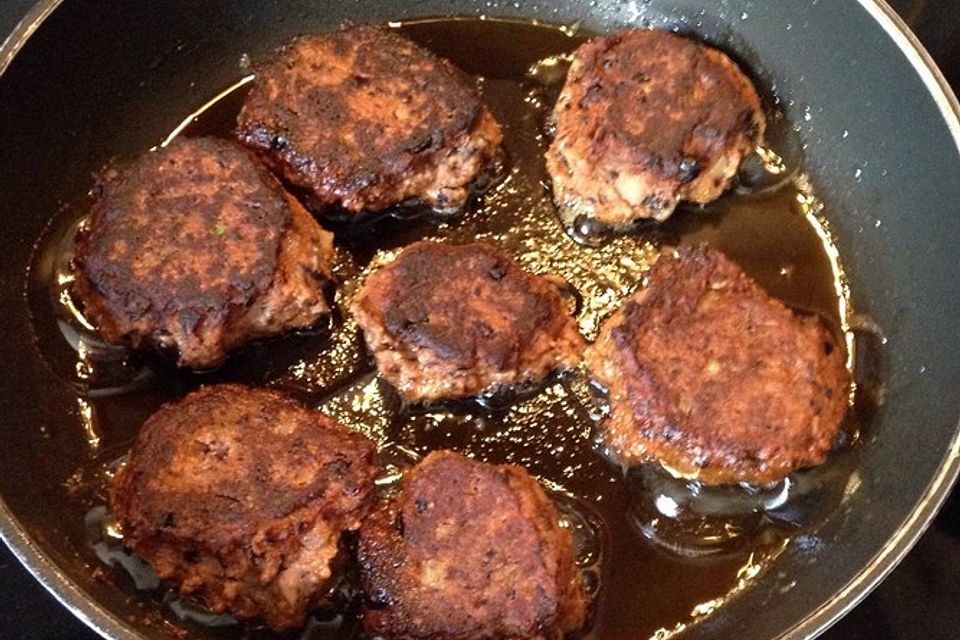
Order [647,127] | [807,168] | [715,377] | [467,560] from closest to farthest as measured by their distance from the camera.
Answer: [467,560]
[715,377]
[647,127]
[807,168]

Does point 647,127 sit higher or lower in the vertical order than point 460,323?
higher

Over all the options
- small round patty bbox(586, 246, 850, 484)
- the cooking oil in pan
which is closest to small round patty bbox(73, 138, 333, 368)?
the cooking oil in pan

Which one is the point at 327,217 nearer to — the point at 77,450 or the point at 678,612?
the point at 77,450

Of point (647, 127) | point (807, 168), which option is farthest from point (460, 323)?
point (807, 168)

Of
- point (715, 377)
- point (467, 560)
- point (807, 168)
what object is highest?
point (807, 168)

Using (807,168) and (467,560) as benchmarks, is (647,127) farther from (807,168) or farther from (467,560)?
(467,560)

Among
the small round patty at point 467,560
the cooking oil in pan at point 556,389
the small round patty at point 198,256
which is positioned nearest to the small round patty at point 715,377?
the cooking oil in pan at point 556,389

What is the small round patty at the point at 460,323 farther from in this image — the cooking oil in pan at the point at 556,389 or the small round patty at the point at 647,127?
the small round patty at the point at 647,127
